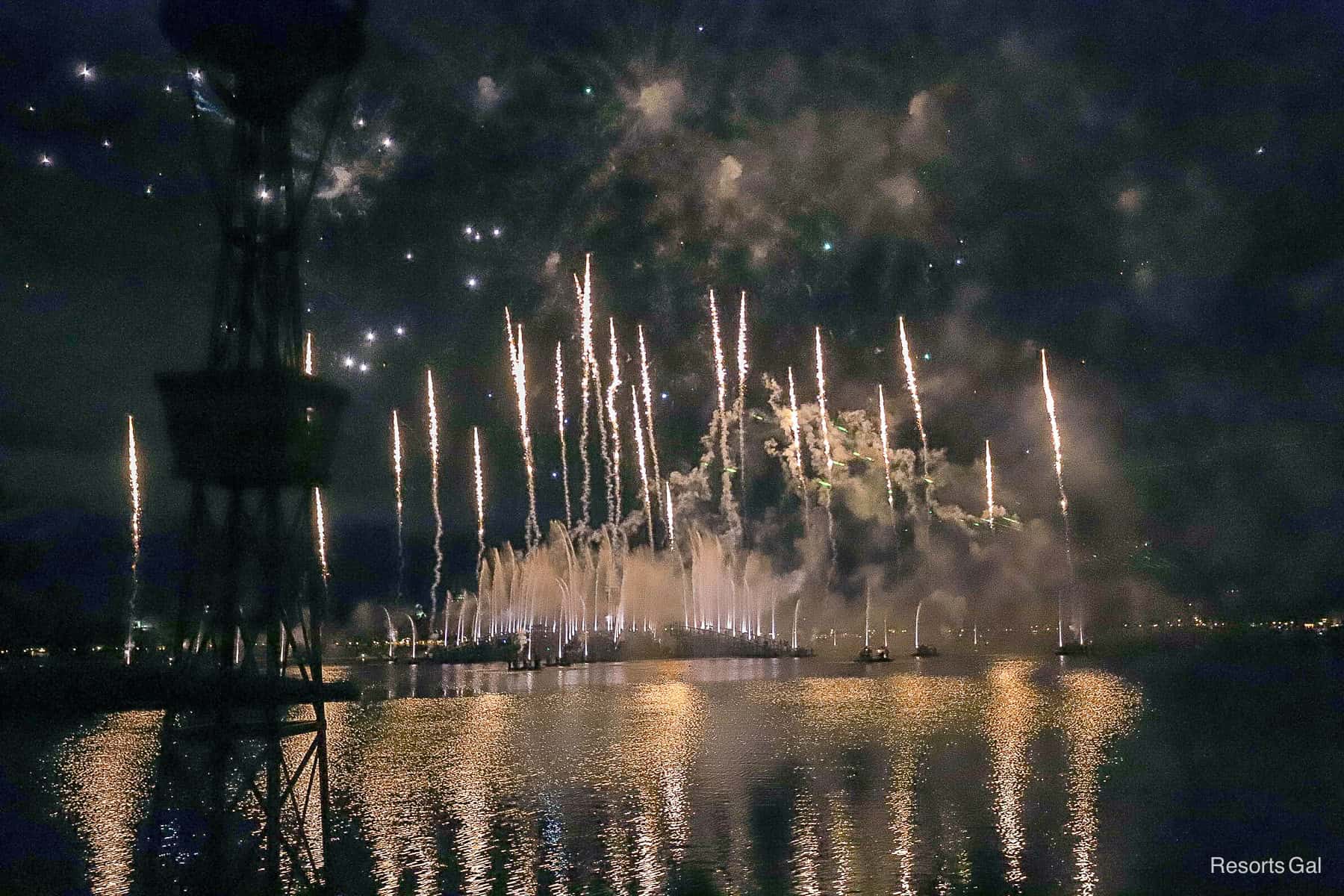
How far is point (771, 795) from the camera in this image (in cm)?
3288

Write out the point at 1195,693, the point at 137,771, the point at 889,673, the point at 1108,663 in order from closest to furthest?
the point at 137,771
the point at 1195,693
the point at 889,673
the point at 1108,663

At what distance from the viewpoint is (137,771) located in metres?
41.3

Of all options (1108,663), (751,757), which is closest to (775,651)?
(1108,663)

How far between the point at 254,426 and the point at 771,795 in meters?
19.1

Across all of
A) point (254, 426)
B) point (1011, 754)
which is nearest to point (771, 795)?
point (1011, 754)

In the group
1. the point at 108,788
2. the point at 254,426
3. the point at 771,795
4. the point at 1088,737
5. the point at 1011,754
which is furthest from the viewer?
the point at 1088,737

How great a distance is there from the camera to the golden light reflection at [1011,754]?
25250 mm

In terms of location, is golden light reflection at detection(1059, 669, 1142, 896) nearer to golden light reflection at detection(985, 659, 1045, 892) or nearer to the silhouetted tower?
golden light reflection at detection(985, 659, 1045, 892)

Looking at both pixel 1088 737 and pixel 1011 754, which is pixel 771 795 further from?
pixel 1088 737

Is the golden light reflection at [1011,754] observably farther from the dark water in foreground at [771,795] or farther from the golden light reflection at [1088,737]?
the golden light reflection at [1088,737]

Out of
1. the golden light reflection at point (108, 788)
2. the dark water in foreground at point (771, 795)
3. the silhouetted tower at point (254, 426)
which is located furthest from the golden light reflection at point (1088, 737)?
the golden light reflection at point (108, 788)

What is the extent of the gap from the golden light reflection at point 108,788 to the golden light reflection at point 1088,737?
66.4 ft

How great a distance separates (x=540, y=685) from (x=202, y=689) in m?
63.4

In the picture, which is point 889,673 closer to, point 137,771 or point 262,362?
point 137,771
